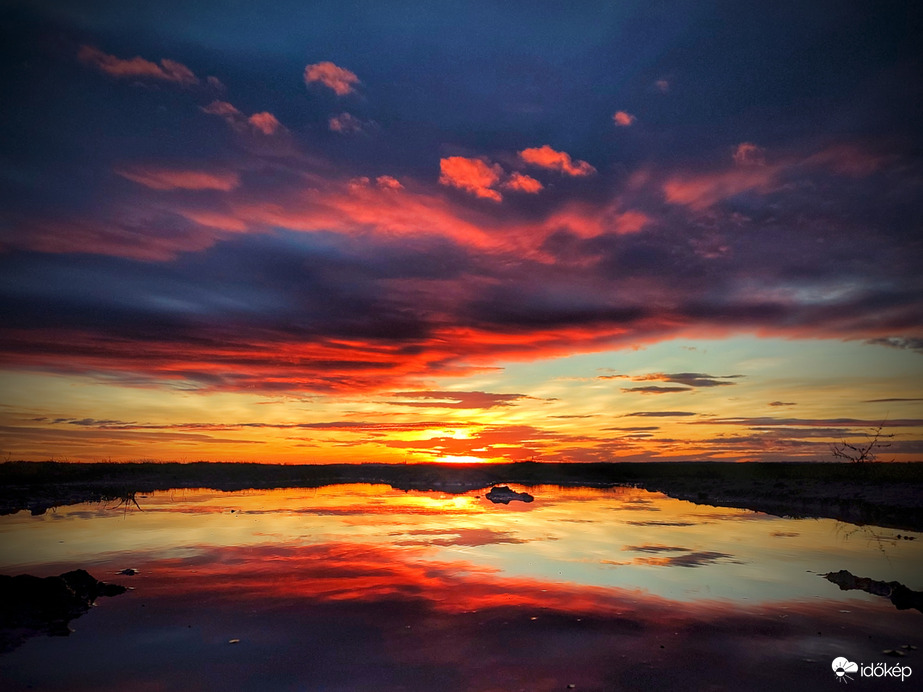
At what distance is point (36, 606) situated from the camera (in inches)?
505

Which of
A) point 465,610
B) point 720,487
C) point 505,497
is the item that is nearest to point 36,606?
point 465,610

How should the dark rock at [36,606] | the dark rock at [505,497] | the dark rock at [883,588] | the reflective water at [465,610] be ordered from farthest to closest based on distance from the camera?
1. the dark rock at [505,497]
2. the dark rock at [883,588]
3. the dark rock at [36,606]
4. the reflective water at [465,610]

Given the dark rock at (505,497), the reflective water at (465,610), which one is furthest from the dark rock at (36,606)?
the dark rock at (505,497)

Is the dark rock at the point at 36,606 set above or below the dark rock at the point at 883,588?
above

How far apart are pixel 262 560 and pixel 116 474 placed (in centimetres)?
6501

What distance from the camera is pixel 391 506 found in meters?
45.5

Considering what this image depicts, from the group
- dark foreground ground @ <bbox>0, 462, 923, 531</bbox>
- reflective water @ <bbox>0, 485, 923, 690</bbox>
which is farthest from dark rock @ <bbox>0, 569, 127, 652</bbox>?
dark foreground ground @ <bbox>0, 462, 923, 531</bbox>

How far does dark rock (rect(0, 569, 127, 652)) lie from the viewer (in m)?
11.9

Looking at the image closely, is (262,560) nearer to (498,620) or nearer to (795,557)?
(498,620)

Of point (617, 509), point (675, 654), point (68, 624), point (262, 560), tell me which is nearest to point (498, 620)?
point (675, 654)

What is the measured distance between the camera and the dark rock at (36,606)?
11867 millimetres

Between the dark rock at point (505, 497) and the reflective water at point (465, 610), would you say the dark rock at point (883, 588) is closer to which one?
the reflective water at point (465, 610)

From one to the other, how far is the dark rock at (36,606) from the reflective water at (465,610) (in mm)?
442

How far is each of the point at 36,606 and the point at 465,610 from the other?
9593 mm
